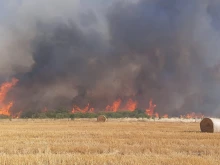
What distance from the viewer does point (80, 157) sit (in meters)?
13.4

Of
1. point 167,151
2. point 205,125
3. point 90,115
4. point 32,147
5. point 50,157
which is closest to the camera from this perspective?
point 50,157

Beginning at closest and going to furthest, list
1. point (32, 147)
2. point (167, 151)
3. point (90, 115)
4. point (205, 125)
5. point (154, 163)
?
point (154, 163) < point (167, 151) < point (32, 147) < point (205, 125) < point (90, 115)

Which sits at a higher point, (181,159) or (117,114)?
(117,114)

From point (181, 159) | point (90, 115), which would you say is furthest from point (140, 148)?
point (90, 115)

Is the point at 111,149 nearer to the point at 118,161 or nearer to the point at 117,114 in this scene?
the point at 118,161

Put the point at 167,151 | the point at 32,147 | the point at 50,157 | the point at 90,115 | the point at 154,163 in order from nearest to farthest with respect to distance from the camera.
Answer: the point at 154,163 → the point at 50,157 → the point at 167,151 → the point at 32,147 → the point at 90,115

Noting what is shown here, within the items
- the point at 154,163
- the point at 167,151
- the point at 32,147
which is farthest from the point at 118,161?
the point at 32,147

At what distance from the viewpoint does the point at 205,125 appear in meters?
32.1

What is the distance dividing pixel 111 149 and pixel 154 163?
456 centimetres

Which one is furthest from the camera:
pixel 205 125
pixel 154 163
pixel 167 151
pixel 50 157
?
pixel 205 125

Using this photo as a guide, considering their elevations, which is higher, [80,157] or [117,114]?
[117,114]

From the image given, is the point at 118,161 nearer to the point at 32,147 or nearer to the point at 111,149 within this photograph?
the point at 111,149

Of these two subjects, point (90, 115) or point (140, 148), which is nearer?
point (140, 148)

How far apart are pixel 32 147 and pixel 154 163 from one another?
23.9 feet
